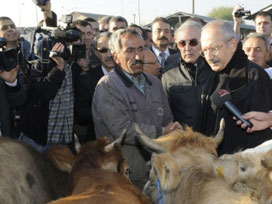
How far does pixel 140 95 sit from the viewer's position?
4.21 metres

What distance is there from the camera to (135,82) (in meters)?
4.24

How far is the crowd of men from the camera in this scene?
4062 millimetres

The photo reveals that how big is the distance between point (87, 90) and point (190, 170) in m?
2.56

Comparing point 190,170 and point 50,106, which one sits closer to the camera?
point 190,170

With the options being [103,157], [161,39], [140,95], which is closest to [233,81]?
[140,95]

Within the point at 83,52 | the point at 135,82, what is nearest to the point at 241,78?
the point at 135,82

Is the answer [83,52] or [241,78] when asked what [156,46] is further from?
[241,78]

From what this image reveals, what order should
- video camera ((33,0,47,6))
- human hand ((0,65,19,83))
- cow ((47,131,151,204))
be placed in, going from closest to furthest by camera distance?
cow ((47,131,151,204)) → human hand ((0,65,19,83)) → video camera ((33,0,47,6))

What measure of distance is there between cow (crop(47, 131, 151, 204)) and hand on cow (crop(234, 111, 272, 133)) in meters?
1.36

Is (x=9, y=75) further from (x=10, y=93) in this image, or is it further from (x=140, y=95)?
(x=140, y=95)

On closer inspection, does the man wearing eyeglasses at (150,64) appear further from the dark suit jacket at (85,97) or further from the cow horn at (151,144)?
the cow horn at (151,144)

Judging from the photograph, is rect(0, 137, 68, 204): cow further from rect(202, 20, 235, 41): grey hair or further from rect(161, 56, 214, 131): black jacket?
rect(202, 20, 235, 41): grey hair

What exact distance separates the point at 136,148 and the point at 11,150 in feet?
4.49

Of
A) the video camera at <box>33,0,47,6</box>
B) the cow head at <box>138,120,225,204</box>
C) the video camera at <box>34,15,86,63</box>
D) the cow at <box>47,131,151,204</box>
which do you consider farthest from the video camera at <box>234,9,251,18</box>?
the cow at <box>47,131,151,204</box>
